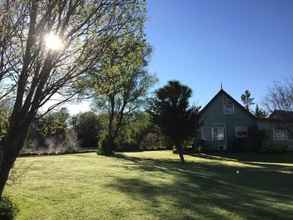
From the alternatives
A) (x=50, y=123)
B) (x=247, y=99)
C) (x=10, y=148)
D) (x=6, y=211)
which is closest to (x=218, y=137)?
(x=50, y=123)

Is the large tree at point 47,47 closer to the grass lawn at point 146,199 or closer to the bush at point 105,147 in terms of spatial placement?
the grass lawn at point 146,199

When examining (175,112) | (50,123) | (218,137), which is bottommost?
(50,123)

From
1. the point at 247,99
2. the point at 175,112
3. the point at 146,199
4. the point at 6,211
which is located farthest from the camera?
the point at 247,99

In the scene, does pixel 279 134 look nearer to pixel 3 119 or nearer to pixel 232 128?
pixel 232 128

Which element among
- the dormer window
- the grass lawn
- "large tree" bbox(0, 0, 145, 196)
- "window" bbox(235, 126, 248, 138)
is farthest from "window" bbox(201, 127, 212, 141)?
"large tree" bbox(0, 0, 145, 196)

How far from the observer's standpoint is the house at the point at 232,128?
37188 mm

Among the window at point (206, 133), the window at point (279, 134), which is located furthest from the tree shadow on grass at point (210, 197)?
the window at point (279, 134)

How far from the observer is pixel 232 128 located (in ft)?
126

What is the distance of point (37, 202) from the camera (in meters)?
9.19

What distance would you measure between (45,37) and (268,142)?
119ft

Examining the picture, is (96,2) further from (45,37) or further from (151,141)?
(151,141)

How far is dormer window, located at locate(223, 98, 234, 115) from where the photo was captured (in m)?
38.6

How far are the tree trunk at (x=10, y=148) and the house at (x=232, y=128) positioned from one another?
3222 cm

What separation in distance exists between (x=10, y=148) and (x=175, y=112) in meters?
20.0
